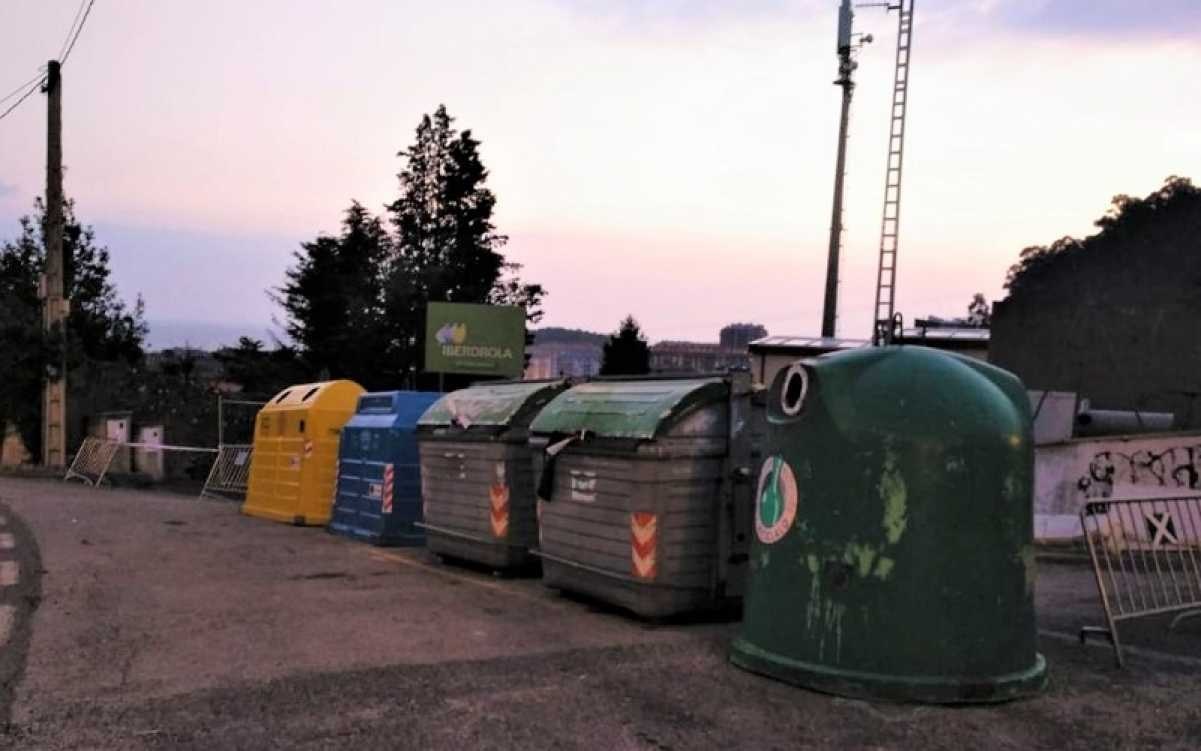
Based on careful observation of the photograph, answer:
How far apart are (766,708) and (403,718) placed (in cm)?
181

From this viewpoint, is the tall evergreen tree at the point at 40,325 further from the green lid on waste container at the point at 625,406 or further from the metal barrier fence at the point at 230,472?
the green lid on waste container at the point at 625,406

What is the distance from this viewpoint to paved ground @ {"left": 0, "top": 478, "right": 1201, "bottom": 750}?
16.3 ft

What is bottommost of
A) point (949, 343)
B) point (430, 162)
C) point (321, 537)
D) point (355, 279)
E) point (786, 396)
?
point (321, 537)

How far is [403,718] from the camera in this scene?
5.13m

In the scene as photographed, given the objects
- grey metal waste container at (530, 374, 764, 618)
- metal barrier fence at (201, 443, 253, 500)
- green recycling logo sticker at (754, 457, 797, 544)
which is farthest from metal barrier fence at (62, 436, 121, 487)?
green recycling logo sticker at (754, 457, 797, 544)

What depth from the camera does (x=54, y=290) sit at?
2327cm

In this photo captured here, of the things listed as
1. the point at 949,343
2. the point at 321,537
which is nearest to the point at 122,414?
the point at 321,537

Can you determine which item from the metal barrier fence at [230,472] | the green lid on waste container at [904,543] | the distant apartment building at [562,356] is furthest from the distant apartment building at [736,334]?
the green lid on waste container at [904,543]

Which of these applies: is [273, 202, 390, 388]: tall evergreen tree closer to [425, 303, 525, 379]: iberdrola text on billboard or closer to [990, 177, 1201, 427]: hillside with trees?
[425, 303, 525, 379]: iberdrola text on billboard

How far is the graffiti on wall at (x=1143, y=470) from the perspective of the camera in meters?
12.9

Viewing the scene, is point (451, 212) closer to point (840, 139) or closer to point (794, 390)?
point (840, 139)

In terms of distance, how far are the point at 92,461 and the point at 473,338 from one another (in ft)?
31.5

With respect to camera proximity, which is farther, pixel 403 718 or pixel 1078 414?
pixel 1078 414

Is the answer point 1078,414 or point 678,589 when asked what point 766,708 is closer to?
point 678,589
